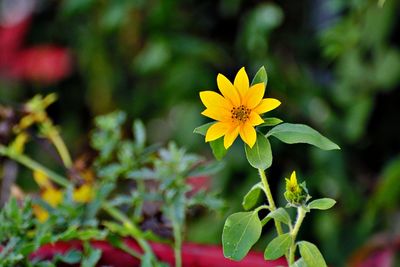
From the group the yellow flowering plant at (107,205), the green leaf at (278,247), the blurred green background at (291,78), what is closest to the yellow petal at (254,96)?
the green leaf at (278,247)

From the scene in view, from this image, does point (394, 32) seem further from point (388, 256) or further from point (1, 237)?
point (1, 237)

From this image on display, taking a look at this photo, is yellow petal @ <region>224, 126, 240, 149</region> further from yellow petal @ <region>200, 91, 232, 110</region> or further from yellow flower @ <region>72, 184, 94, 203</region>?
yellow flower @ <region>72, 184, 94, 203</region>

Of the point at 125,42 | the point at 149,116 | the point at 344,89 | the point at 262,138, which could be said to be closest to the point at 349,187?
the point at 344,89

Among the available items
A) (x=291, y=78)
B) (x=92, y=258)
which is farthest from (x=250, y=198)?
(x=291, y=78)

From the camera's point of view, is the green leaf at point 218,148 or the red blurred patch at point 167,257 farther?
the red blurred patch at point 167,257

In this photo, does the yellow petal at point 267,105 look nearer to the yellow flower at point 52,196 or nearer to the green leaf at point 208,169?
the green leaf at point 208,169

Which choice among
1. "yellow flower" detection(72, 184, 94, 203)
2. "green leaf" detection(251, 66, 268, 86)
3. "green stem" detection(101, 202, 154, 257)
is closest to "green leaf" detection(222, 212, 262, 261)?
→ "green leaf" detection(251, 66, 268, 86)

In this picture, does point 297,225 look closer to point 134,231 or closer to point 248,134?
point 248,134
